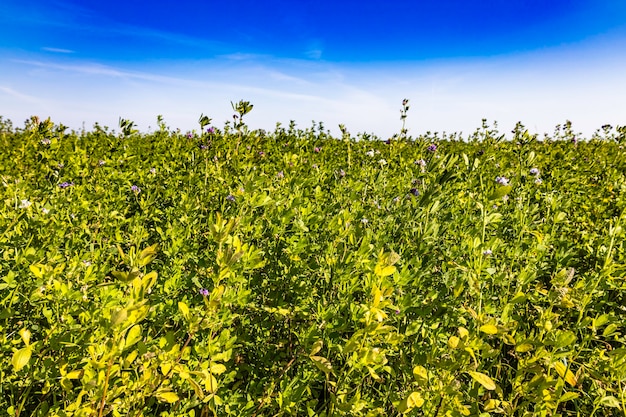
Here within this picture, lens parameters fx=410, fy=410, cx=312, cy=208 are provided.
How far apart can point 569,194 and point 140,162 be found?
4.75 metres

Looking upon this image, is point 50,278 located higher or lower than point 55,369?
higher

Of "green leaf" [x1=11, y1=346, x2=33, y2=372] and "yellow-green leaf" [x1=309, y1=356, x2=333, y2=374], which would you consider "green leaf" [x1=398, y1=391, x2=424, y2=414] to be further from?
"green leaf" [x1=11, y1=346, x2=33, y2=372]

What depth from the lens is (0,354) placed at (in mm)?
1538

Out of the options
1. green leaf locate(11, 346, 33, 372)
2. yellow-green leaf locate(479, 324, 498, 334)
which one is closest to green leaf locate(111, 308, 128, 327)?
green leaf locate(11, 346, 33, 372)

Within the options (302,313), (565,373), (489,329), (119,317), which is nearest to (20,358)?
(119,317)

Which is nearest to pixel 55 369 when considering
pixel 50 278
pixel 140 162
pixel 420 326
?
pixel 50 278

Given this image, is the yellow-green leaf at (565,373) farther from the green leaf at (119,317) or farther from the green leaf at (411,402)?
the green leaf at (119,317)

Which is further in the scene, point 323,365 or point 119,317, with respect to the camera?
point 323,365

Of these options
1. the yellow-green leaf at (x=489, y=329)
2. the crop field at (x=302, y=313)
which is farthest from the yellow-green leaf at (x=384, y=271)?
the yellow-green leaf at (x=489, y=329)

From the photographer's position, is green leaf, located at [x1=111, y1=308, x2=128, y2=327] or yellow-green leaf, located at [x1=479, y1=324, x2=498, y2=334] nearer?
green leaf, located at [x1=111, y1=308, x2=128, y2=327]

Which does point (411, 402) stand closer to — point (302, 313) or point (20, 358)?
point (302, 313)

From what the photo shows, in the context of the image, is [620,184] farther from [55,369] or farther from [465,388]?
[55,369]

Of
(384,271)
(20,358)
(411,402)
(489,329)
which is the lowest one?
(411,402)

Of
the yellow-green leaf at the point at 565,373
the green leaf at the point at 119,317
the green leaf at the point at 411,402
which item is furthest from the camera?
the yellow-green leaf at the point at 565,373
